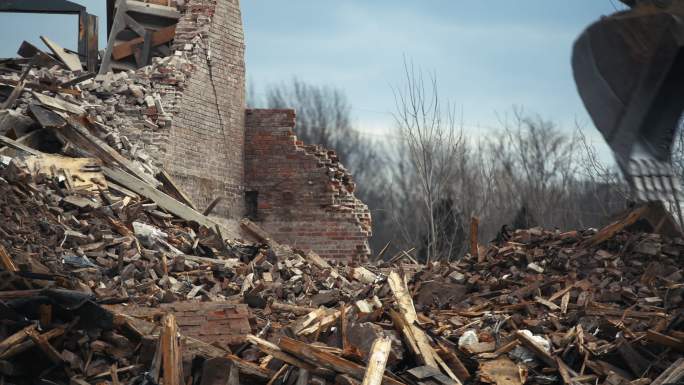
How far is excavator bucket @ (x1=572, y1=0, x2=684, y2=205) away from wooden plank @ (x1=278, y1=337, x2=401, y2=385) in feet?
10.6

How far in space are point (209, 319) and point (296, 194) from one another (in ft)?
32.6

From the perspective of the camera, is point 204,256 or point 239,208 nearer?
point 204,256

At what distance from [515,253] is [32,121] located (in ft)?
23.7

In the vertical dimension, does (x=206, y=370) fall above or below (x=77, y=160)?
below

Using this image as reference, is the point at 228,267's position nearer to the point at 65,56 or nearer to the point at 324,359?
the point at 324,359

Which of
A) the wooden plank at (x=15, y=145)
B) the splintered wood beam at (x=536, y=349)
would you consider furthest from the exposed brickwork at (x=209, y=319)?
the wooden plank at (x=15, y=145)

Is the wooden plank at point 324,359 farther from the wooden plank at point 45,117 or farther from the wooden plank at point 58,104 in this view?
the wooden plank at point 58,104

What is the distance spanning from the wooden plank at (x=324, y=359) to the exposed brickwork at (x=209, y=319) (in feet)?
2.43

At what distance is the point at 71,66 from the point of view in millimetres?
17562

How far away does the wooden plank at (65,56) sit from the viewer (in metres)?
17.6

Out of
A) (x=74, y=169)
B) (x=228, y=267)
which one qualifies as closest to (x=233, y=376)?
(x=228, y=267)

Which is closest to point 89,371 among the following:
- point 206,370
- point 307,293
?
point 206,370

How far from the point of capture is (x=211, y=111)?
17016mm

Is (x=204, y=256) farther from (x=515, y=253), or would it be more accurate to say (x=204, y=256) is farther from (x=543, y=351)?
(x=543, y=351)
